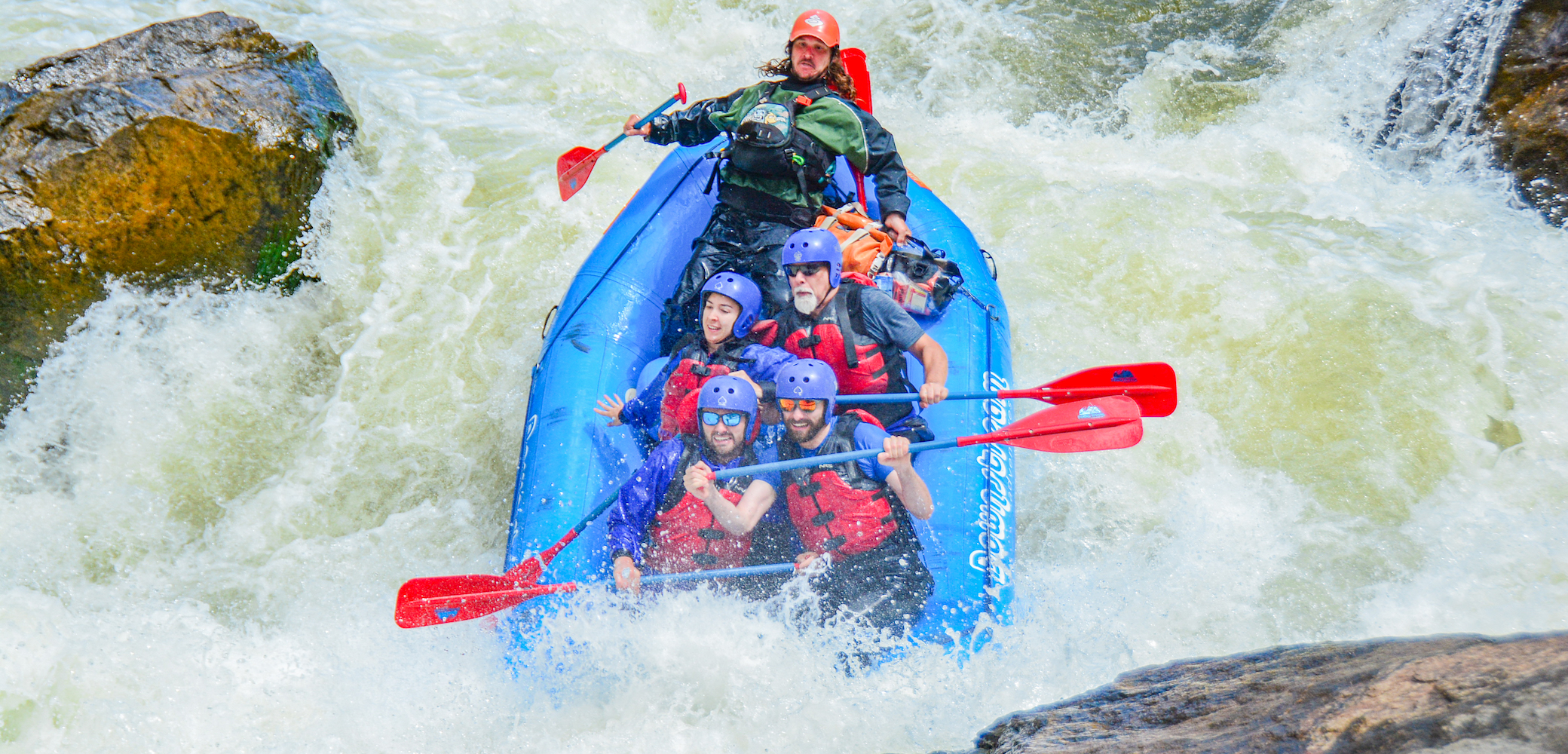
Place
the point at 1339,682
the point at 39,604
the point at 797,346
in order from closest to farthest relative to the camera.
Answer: the point at 1339,682 < the point at 39,604 < the point at 797,346

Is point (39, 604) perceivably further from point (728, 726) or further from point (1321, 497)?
point (1321, 497)

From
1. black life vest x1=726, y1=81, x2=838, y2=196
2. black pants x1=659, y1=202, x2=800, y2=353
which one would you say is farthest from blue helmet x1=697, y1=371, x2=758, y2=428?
black life vest x1=726, y1=81, x2=838, y2=196

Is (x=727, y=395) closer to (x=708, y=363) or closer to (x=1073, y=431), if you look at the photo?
(x=708, y=363)

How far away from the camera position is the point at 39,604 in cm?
304

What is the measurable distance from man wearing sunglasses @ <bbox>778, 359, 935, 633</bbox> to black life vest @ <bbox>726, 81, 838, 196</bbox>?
124 cm

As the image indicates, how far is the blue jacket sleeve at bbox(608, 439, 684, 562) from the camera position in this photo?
2.84 m

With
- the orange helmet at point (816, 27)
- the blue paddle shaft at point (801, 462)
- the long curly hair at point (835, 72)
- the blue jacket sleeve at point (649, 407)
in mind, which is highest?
the orange helmet at point (816, 27)

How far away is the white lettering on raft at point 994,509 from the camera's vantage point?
2.94 meters

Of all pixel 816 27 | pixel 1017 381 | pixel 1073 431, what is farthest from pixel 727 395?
pixel 816 27

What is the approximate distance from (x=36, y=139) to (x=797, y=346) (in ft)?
11.1

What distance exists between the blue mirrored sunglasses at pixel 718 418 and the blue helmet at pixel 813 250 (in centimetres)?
78

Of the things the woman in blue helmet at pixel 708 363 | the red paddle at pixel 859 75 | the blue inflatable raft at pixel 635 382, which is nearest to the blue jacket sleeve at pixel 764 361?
the woman in blue helmet at pixel 708 363

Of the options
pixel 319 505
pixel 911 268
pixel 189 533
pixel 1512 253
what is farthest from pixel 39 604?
pixel 1512 253

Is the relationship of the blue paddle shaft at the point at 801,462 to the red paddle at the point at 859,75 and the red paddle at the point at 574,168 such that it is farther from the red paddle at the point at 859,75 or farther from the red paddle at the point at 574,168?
the red paddle at the point at 574,168
